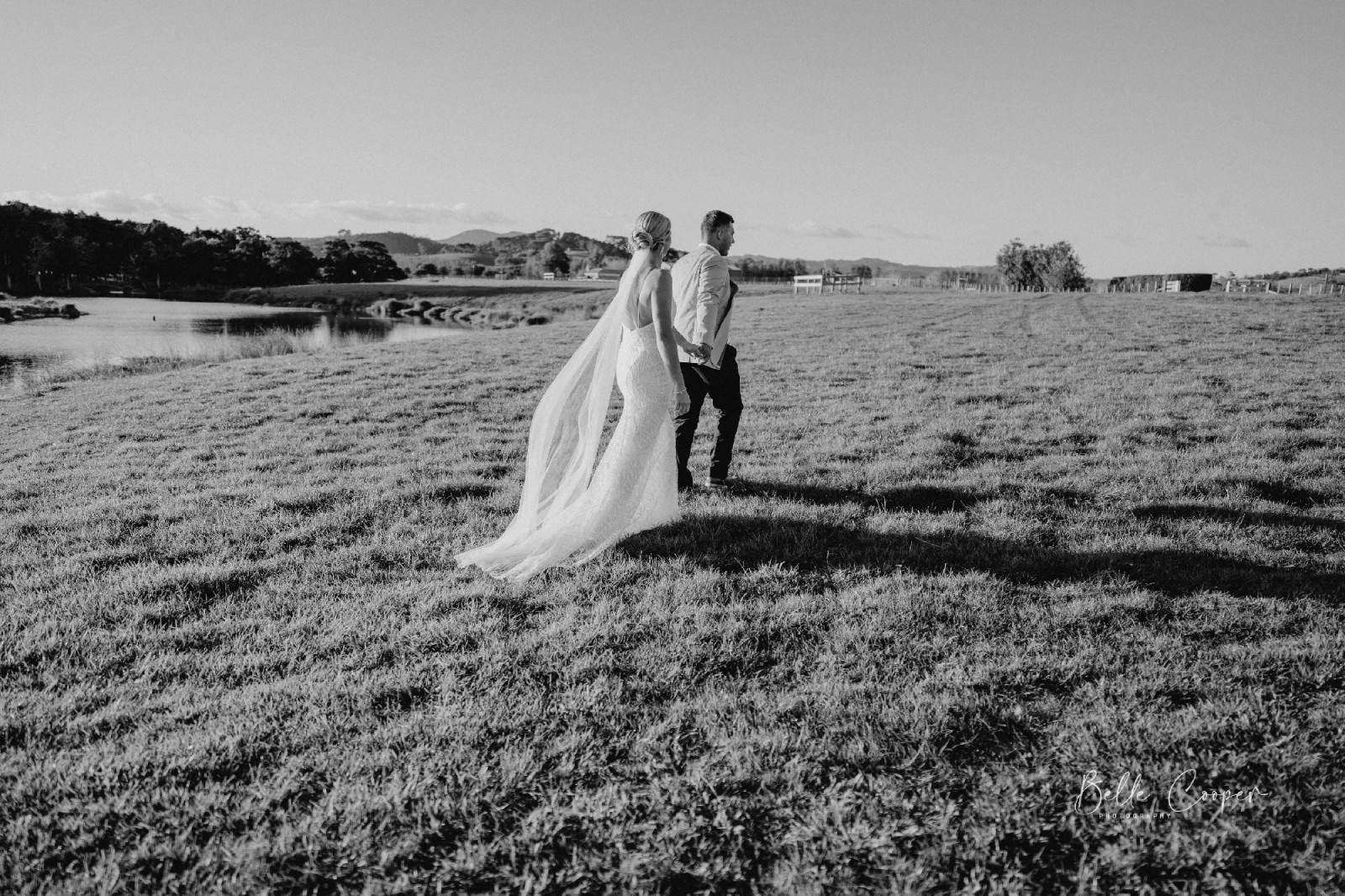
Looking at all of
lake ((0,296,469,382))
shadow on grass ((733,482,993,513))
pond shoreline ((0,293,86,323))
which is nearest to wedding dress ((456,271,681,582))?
shadow on grass ((733,482,993,513))

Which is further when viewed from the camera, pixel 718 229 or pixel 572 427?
pixel 718 229

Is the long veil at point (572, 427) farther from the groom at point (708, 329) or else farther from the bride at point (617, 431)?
the groom at point (708, 329)

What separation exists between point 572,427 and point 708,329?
1638 millimetres

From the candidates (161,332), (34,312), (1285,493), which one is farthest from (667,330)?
(34,312)

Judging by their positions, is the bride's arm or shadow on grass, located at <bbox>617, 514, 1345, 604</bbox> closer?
shadow on grass, located at <bbox>617, 514, 1345, 604</bbox>

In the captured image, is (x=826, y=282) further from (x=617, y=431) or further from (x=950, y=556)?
(x=950, y=556)

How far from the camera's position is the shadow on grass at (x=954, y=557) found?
5.43 m

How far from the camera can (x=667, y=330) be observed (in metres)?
6.31

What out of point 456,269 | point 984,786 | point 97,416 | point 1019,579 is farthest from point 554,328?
point 456,269

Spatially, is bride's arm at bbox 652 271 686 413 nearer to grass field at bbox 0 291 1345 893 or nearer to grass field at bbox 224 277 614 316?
grass field at bbox 0 291 1345 893

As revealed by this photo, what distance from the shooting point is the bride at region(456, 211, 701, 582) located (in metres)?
6.15

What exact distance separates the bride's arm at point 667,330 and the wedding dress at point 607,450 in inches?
3.3

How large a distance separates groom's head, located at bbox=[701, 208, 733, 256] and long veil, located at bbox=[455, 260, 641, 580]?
1.06m

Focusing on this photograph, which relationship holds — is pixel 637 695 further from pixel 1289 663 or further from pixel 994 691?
pixel 1289 663
